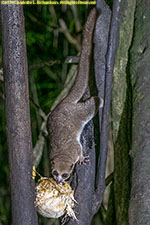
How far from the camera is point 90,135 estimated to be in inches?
73.8

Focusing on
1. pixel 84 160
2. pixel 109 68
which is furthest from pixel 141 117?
pixel 84 160

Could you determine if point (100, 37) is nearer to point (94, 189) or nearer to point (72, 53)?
point (94, 189)

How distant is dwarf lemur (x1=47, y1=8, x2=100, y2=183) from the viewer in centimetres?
213

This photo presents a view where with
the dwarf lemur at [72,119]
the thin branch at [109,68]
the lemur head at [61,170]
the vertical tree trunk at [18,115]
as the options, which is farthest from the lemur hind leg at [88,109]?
the vertical tree trunk at [18,115]

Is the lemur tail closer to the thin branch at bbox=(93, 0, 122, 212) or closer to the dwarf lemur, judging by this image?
the dwarf lemur

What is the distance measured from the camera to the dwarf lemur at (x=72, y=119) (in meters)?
2.13

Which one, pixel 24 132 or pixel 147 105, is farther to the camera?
pixel 147 105

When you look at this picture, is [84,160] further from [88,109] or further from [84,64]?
[84,64]

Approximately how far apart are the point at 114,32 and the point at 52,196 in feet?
2.62

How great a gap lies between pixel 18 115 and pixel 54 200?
53 cm

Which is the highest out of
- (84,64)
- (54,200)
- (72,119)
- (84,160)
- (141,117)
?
(84,64)

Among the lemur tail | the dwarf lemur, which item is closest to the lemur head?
the dwarf lemur

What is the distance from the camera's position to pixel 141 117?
5.00ft

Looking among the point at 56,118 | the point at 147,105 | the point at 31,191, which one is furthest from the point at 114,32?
the point at 56,118
